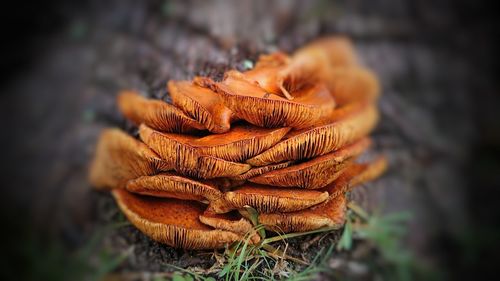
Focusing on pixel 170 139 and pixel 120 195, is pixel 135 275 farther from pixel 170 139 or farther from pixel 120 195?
pixel 170 139

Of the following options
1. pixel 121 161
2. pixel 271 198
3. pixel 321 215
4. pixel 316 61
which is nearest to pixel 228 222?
pixel 271 198

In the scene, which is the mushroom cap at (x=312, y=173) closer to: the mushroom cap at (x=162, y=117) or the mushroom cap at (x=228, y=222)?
the mushroom cap at (x=228, y=222)

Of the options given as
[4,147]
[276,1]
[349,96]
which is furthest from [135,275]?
[4,147]

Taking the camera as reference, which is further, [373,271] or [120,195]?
[373,271]


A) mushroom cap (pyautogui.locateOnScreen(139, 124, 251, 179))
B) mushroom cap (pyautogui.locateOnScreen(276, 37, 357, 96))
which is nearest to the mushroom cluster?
mushroom cap (pyautogui.locateOnScreen(139, 124, 251, 179))

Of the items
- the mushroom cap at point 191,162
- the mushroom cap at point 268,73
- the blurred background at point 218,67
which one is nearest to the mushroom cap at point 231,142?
the mushroom cap at point 191,162

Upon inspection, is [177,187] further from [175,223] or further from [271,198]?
[271,198]
